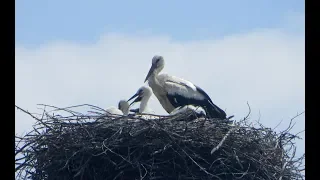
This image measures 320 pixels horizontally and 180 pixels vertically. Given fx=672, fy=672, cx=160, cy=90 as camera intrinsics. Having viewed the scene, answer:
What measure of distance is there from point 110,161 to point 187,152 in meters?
0.51

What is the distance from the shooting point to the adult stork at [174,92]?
245 inches

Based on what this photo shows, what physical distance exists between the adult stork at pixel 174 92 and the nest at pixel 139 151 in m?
1.50

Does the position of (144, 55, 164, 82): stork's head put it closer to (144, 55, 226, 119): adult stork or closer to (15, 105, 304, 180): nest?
(144, 55, 226, 119): adult stork

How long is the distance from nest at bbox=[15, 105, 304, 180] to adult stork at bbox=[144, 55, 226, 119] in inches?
59.1

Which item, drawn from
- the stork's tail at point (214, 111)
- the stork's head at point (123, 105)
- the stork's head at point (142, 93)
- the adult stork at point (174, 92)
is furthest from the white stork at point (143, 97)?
the stork's tail at point (214, 111)

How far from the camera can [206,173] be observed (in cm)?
445

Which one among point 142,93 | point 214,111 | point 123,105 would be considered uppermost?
point 142,93

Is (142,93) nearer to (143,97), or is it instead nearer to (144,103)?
(143,97)

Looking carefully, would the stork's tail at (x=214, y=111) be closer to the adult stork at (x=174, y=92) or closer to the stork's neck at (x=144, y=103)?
the adult stork at (x=174, y=92)

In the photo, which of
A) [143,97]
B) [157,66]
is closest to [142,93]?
[143,97]

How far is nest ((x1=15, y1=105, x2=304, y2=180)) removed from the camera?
14.5 feet

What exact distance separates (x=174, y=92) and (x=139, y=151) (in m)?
2.01

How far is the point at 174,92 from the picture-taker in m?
6.41

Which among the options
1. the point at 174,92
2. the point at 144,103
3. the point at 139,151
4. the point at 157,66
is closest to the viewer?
the point at 139,151
